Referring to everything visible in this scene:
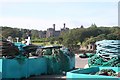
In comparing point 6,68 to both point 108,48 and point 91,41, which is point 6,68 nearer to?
point 108,48

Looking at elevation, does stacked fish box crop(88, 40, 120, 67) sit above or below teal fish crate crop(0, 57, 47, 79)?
above

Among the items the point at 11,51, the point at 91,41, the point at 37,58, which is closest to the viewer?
the point at 11,51

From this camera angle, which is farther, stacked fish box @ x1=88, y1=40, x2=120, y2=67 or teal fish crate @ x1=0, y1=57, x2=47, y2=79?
teal fish crate @ x1=0, y1=57, x2=47, y2=79

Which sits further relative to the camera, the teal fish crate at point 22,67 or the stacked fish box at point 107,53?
the teal fish crate at point 22,67

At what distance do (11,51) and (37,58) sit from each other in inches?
48.2

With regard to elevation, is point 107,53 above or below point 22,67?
above

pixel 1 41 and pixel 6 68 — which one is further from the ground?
pixel 1 41

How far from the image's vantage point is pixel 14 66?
9141 millimetres

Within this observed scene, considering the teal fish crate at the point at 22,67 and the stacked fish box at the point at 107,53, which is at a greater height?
the stacked fish box at the point at 107,53

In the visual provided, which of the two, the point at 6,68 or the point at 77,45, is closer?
the point at 6,68

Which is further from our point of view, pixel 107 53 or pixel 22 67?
pixel 22 67

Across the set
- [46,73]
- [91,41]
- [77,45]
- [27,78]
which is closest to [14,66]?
[27,78]

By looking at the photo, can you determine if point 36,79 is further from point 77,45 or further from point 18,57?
point 77,45

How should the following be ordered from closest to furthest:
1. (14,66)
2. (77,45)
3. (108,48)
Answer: (108,48) < (14,66) < (77,45)
